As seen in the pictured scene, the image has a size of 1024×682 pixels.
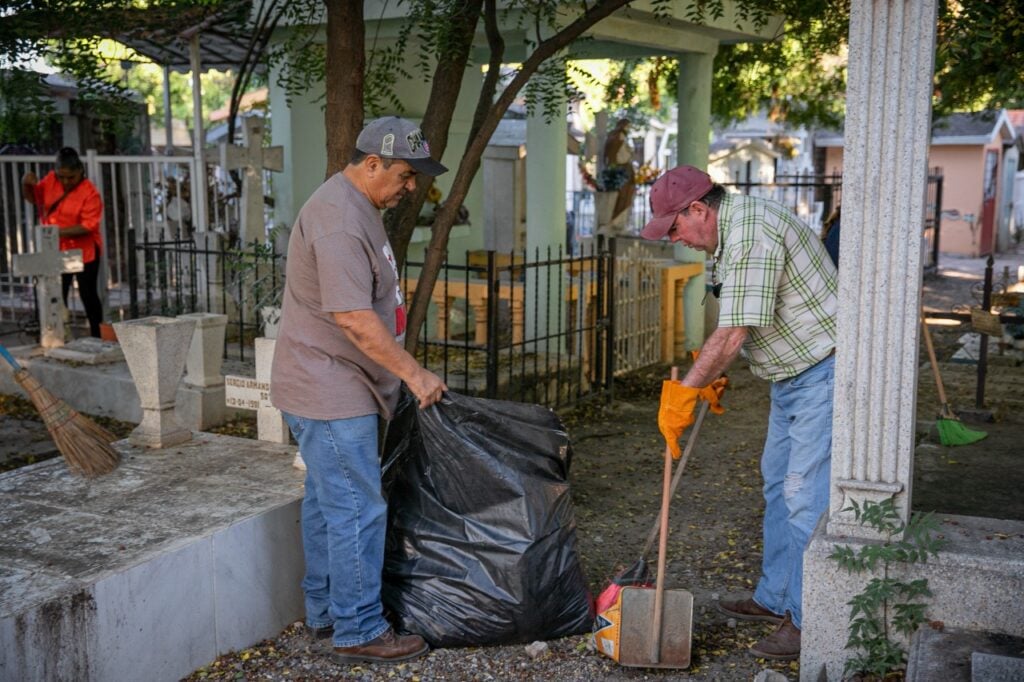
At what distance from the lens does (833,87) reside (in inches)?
659

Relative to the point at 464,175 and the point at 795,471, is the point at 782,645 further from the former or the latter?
the point at 464,175

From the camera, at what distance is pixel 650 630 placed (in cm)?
374

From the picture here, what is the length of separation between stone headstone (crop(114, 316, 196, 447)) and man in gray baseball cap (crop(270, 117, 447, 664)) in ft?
4.33

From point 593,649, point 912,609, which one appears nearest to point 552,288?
point 593,649

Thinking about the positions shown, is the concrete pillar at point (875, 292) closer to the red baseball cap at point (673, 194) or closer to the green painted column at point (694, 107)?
the red baseball cap at point (673, 194)

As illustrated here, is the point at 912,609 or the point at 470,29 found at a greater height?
the point at 470,29

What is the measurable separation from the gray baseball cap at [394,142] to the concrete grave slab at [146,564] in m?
1.43

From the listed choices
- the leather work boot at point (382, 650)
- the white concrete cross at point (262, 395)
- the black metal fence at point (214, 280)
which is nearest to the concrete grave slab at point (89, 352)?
the black metal fence at point (214, 280)

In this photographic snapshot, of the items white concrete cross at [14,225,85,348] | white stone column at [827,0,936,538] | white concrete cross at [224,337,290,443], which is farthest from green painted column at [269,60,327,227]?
white stone column at [827,0,936,538]

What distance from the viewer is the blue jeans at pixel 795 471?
3.80 meters

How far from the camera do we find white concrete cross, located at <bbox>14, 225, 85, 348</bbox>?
8203 millimetres

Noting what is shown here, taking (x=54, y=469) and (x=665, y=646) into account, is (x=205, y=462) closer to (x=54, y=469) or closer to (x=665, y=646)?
(x=54, y=469)

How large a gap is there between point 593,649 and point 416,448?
978 mm

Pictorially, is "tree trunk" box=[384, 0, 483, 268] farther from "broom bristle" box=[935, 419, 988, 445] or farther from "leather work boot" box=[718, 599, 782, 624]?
"broom bristle" box=[935, 419, 988, 445]
